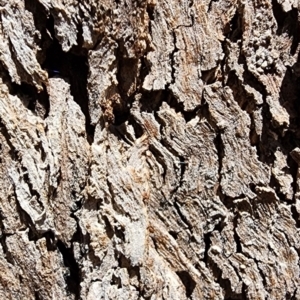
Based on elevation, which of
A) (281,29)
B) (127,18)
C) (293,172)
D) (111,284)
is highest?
(281,29)

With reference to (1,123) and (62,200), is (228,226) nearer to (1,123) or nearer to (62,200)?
(62,200)

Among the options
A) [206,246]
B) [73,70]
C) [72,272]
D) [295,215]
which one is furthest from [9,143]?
[295,215]

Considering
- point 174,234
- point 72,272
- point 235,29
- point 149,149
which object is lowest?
Result: point 72,272

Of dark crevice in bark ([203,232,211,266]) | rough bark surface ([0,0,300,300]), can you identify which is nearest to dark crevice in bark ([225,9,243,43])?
rough bark surface ([0,0,300,300])

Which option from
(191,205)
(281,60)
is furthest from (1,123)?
(281,60)

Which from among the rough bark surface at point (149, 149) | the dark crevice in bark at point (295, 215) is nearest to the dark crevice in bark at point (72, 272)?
the rough bark surface at point (149, 149)

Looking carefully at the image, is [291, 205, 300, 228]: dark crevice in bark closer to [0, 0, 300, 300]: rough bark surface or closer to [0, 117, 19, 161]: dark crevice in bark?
[0, 0, 300, 300]: rough bark surface

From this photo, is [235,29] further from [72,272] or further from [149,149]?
[72,272]
